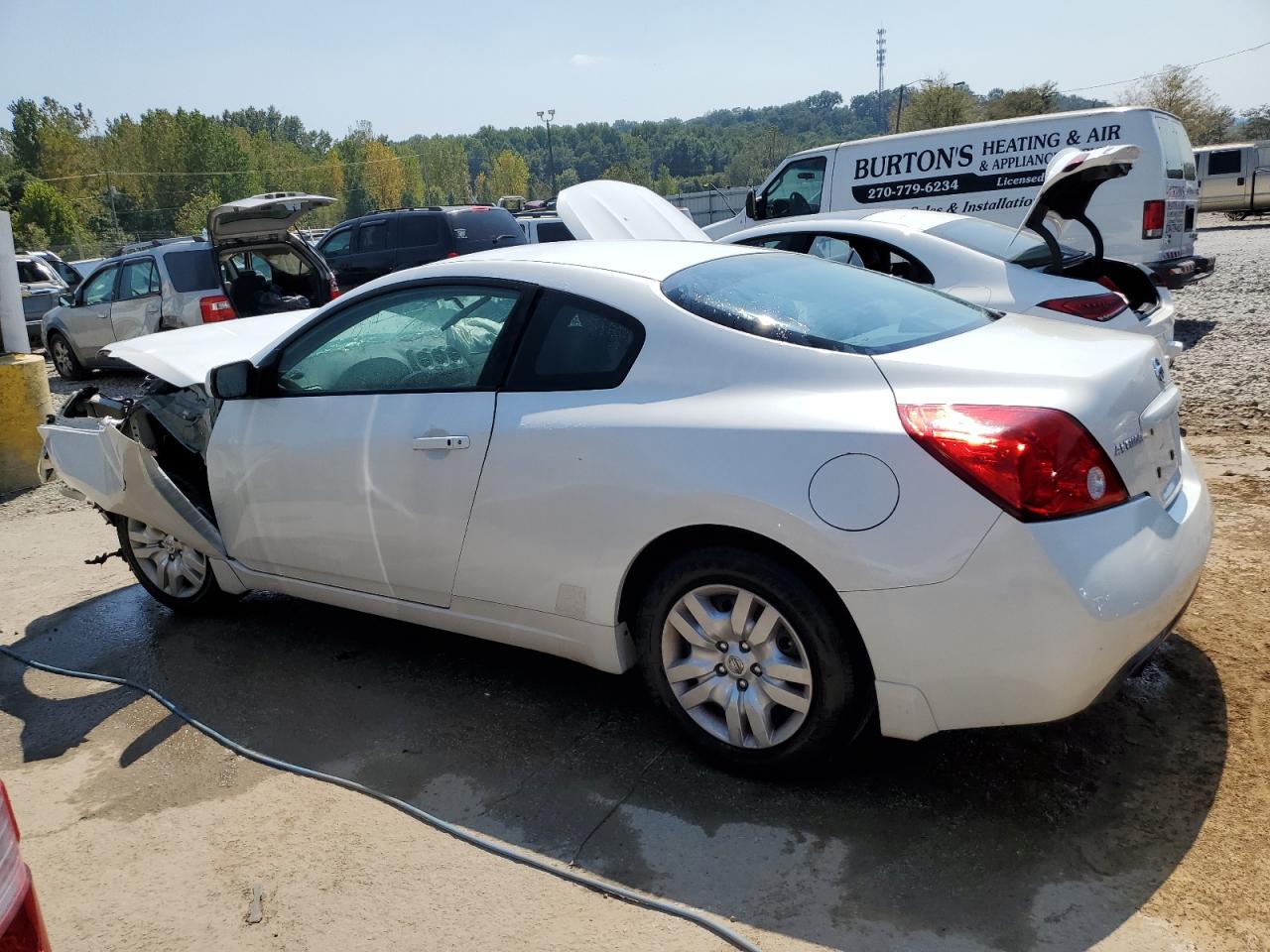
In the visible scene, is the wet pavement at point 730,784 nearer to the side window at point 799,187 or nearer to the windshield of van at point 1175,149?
the windshield of van at point 1175,149

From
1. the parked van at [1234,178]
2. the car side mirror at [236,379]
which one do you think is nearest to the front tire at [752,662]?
the car side mirror at [236,379]

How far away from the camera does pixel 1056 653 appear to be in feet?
8.04

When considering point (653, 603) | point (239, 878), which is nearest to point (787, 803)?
point (653, 603)

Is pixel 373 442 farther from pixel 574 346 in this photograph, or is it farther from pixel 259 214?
pixel 259 214

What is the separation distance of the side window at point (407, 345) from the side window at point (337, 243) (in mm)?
11549

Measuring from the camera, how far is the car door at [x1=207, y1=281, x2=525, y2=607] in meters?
3.42

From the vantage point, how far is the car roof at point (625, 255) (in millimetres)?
3361

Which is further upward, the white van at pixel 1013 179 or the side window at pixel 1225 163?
the side window at pixel 1225 163

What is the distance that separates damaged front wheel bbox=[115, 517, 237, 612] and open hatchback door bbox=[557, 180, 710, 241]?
236 centimetres

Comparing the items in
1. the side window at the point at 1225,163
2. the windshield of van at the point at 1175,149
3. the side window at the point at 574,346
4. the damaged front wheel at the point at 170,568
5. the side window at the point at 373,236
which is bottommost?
the damaged front wheel at the point at 170,568

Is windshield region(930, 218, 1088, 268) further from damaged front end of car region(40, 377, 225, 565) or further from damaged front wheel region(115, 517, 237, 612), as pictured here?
damaged front wheel region(115, 517, 237, 612)

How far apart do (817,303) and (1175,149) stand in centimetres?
922

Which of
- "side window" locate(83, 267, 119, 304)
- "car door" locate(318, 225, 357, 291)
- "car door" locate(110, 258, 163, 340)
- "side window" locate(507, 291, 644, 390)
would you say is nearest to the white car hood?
"side window" locate(507, 291, 644, 390)

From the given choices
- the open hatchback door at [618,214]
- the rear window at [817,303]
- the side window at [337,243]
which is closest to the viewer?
the rear window at [817,303]
